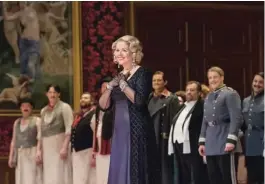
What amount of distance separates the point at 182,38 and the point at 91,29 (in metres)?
1.39

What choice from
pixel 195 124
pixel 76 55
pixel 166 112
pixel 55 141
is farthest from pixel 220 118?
pixel 76 55

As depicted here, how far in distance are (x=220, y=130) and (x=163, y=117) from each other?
1211mm

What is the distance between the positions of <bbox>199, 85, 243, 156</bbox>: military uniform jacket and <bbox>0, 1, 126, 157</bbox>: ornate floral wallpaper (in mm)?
3465

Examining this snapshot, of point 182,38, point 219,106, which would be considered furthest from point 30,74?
point 219,106

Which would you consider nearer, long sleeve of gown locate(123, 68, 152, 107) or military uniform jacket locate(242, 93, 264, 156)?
long sleeve of gown locate(123, 68, 152, 107)

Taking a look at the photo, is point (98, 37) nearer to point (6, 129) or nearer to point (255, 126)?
point (6, 129)

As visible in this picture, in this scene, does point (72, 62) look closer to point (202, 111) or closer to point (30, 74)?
point (30, 74)

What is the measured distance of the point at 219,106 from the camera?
247 inches

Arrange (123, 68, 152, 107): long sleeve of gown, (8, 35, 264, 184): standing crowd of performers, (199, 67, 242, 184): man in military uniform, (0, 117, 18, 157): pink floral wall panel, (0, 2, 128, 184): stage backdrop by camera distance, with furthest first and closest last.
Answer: (0, 2, 128, 184): stage backdrop, (0, 117, 18, 157): pink floral wall panel, (199, 67, 242, 184): man in military uniform, (8, 35, 264, 184): standing crowd of performers, (123, 68, 152, 107): long sleeve of gown

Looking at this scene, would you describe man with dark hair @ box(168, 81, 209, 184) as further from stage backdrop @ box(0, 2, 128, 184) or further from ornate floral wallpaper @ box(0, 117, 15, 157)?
ornate floral wallpaper @ box(0, 117, 15, 157)

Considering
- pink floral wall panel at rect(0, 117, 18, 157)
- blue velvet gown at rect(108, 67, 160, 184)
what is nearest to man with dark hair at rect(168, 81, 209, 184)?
blue velvet gown at rect(108, 67, 160, 184)

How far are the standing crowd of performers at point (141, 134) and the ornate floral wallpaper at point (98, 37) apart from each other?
117cm

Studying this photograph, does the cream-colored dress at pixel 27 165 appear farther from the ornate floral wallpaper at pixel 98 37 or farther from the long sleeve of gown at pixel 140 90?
the long sleeve of gown at pixel 140 90

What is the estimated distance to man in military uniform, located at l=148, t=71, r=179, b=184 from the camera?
7332 millimetres
